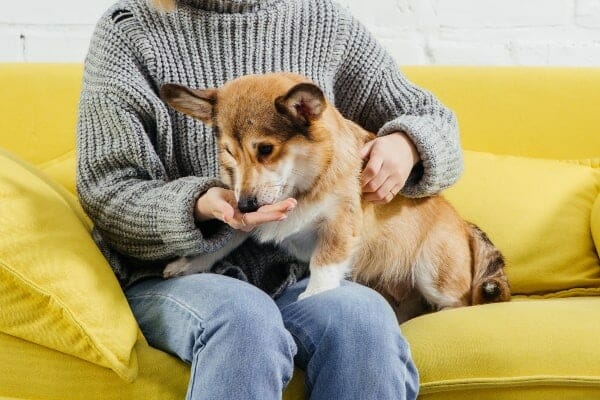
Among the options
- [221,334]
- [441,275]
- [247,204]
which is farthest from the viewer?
[441,275]

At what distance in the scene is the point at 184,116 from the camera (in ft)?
5.17

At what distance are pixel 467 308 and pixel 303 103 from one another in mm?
559

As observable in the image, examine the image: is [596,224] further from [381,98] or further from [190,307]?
[190,307]

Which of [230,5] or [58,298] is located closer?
[58,298]

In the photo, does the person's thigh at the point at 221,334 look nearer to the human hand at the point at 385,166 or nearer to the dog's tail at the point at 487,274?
the human hand at the point at 385,166

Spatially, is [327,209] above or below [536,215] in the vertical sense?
above

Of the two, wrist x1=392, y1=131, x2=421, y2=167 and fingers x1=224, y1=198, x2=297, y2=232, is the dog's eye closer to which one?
fingers x1=224, y1=198, x2=297, y2=232

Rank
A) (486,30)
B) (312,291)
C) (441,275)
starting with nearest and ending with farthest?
(312,291), (441,275), (486,30)

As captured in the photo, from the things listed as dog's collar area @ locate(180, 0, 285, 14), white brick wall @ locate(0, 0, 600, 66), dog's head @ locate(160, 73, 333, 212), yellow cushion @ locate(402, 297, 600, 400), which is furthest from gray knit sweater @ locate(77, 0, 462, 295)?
white brick wall @ locate(0, 0, 600, 66)

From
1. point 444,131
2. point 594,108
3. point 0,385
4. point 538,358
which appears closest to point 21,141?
point 0,385

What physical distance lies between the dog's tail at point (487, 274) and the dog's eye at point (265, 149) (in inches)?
25.3

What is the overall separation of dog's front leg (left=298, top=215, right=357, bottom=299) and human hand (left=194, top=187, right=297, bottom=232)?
0.15 m

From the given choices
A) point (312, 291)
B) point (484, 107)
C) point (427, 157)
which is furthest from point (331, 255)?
point (484, 107)

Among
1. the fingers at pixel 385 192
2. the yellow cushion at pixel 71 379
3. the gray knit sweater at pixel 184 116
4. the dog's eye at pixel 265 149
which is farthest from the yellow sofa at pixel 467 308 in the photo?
the dog's eye at pixel 265 149
